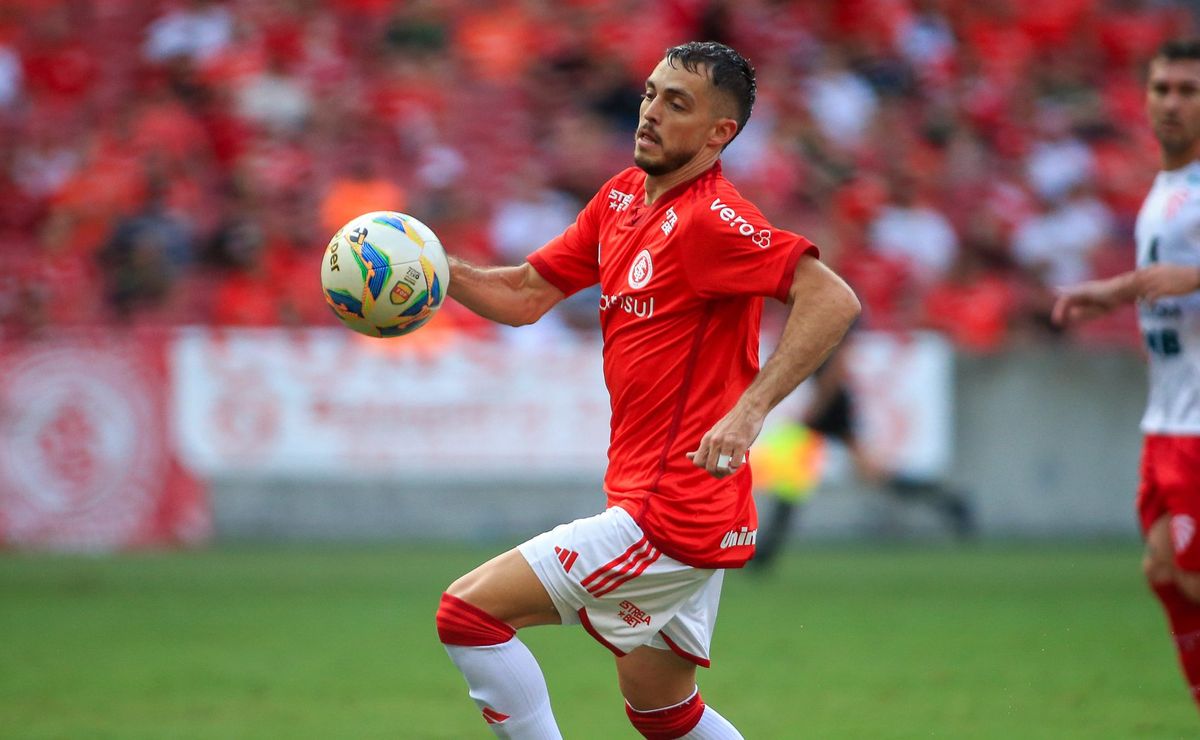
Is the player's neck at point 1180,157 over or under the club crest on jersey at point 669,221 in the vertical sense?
over

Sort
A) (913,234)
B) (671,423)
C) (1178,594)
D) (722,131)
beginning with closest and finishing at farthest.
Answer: (671,423) → (722,131) → (1178,594) → (913,234)

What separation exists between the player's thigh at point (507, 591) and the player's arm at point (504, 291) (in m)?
1.02

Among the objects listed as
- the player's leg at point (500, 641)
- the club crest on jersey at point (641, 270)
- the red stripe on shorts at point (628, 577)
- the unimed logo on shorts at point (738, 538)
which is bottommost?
the player's leg at point (500, 641)

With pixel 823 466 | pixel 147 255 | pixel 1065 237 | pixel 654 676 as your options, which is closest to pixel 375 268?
pixel 654 676

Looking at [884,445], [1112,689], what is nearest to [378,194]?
[884,445]

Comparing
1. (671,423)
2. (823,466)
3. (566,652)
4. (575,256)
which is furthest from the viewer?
(823,466)

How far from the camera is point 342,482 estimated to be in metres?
13.7

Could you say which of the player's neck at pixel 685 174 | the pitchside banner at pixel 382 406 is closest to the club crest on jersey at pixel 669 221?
the player's neck at pixel 685 174

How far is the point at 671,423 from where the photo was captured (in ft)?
15.4

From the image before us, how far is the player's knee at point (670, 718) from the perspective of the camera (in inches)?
191

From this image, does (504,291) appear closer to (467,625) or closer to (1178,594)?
(467,625)

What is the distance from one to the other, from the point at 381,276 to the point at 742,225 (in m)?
1.14

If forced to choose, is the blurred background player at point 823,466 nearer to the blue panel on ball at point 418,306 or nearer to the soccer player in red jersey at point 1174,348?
the soccer player in red jersey at point 1174,348

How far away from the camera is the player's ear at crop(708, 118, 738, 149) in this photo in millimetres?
4797
